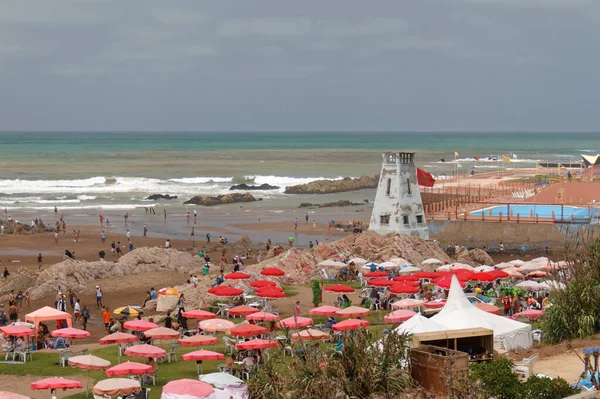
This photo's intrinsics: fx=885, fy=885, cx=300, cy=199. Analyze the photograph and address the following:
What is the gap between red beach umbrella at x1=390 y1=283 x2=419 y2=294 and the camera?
28.5m

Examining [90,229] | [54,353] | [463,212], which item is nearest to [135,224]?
[90,229]

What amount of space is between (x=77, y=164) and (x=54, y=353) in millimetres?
114774

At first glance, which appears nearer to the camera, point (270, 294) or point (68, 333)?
point (68, 333)

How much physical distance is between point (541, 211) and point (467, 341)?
31440mm

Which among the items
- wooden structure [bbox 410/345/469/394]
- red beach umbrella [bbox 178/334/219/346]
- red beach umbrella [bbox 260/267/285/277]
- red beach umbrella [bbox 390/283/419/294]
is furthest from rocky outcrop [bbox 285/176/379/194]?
wooden structure [bbox 410/345/469/394]

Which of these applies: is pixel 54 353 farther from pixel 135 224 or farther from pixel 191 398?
pixel 135 224

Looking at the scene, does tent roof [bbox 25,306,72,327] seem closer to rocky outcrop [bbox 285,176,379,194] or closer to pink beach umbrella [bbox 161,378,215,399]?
pink beach umbrella [bbox 161,378,215,399]

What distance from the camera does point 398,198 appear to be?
40875 mm

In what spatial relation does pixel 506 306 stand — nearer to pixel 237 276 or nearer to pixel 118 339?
pixel 237 276

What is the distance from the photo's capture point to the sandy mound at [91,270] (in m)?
34.0

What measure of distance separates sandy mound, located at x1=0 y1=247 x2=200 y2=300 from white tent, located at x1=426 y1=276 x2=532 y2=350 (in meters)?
17.2

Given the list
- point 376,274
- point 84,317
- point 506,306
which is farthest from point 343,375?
point 376,274

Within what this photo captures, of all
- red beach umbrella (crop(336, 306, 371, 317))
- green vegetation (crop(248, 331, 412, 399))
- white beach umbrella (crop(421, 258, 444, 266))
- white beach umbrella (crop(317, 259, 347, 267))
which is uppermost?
green vegetation (crop(248, 331, 412, 399))

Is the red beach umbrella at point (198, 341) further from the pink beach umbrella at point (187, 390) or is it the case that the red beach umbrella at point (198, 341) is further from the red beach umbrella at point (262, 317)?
the pink beach umbrella at point (187, 390)
